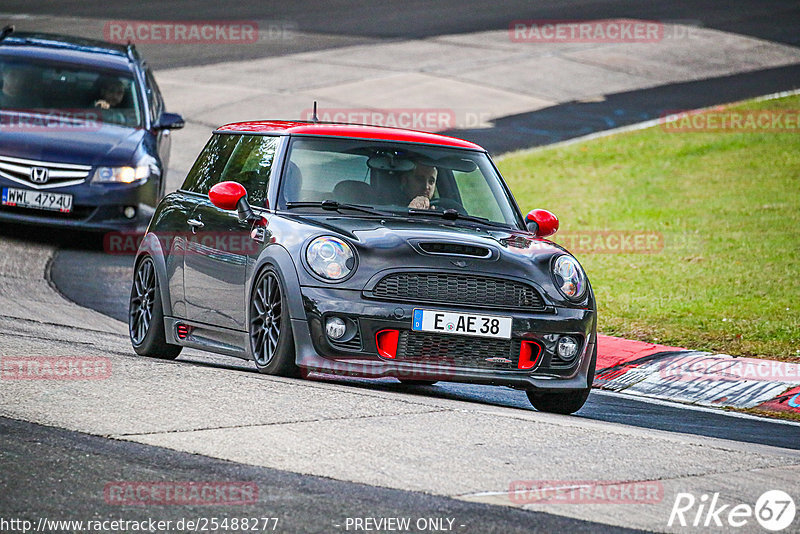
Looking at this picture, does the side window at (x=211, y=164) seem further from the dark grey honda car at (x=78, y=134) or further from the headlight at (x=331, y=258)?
the dark grey honda car at (x=78, y=134)

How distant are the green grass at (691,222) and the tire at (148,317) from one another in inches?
158

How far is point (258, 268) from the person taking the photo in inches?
320

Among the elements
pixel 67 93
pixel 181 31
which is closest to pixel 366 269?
pixel 67 93

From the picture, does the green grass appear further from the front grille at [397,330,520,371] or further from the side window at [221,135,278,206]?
the side window at [221,135,278,206]

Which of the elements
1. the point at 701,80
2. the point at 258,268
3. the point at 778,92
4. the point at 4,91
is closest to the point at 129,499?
the point at 258,268

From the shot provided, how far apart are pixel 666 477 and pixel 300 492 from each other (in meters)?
1.63

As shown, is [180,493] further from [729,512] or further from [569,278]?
[569,278]

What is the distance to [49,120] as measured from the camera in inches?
564

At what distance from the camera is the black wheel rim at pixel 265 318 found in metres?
7.93

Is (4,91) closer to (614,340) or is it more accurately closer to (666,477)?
(614,340)

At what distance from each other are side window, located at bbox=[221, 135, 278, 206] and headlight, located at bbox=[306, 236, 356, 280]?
0.93 metres

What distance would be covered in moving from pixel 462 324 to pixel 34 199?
7.01 meters

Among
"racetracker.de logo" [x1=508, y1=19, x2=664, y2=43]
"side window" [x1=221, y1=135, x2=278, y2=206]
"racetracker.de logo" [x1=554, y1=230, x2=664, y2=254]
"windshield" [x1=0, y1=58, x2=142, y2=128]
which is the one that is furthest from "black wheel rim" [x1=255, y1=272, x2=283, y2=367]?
"racetracker.de logo" [x1=508, y1=19, x2=664, y2=43]

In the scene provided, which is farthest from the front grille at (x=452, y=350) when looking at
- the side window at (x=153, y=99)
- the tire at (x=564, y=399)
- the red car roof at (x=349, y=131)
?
the side window at (x=153, y=99)
